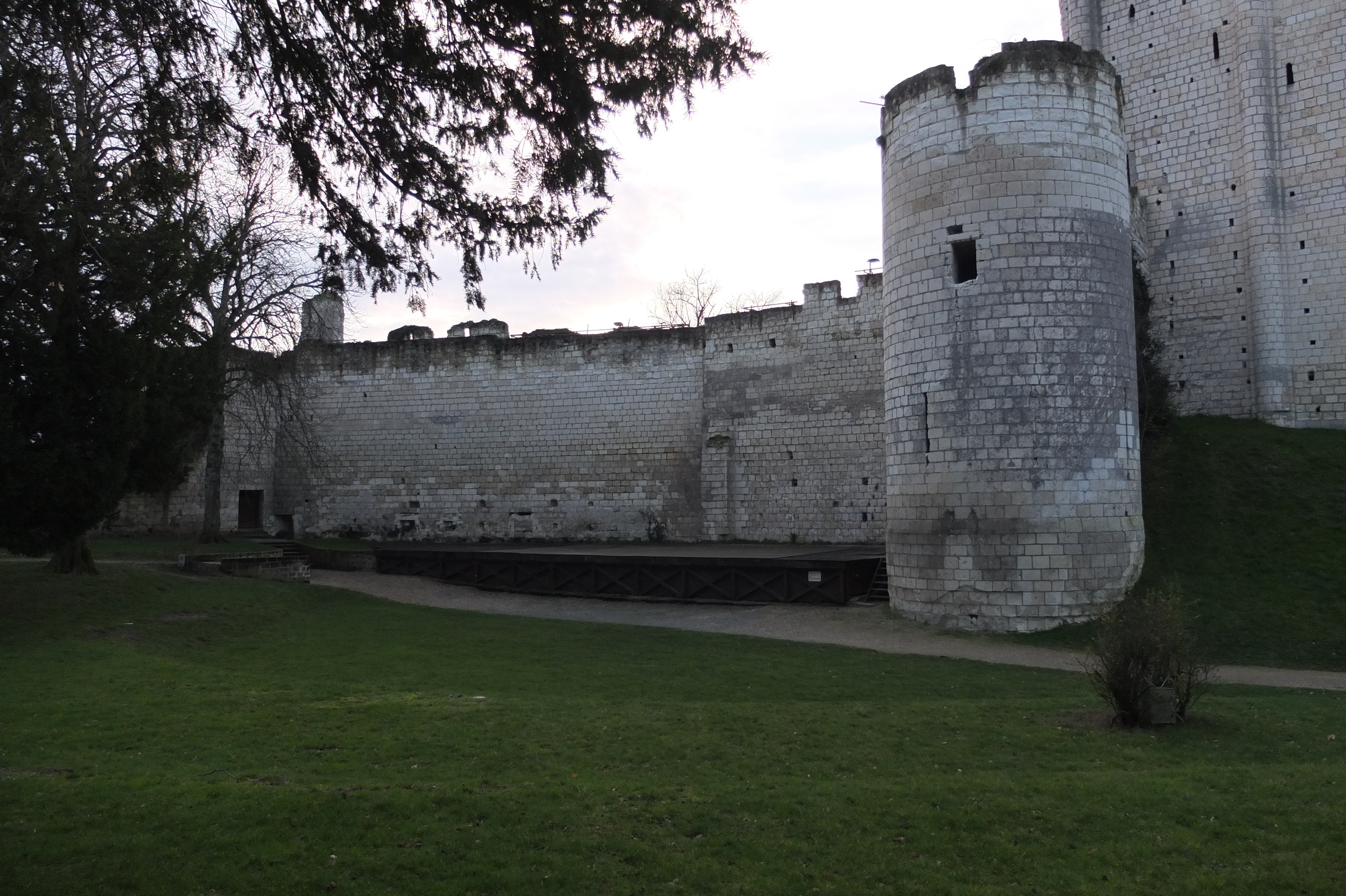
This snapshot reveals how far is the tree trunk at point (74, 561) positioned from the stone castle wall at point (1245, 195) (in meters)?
23.3

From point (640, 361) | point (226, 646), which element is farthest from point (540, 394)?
point (226, 646)

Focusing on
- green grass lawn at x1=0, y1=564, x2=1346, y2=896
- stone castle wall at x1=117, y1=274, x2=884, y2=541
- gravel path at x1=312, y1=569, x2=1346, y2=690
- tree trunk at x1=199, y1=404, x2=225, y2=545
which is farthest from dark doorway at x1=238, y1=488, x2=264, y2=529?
green grass lawn at x1=0, y1=564, x2=1346, y2=896

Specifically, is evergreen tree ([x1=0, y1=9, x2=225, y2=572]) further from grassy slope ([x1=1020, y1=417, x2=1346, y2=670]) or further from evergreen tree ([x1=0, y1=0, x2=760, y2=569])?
grassy slope ([x1=1020, y1=417, x2=1346, y2=670])

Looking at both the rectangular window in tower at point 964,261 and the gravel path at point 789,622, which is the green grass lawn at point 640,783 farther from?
the rectangular window in tower at point 964,261

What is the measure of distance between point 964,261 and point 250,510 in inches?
916

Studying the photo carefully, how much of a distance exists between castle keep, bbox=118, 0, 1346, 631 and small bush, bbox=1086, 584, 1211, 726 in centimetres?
519

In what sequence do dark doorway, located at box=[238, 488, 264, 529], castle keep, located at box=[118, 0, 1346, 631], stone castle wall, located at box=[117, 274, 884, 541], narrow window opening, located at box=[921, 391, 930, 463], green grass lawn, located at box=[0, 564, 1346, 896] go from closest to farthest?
green grass lawn, located at box=[0, 564, 1346, 896], castle keep, located at box=[118, 0, 1346, 631], narrow window opening, located at box=[921, 391, 930, 463], stone castle wall, located at box=[117, 274, 884, 541], dark doorway, located at box=[238, 488, 264, 529]

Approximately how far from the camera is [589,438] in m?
25.7

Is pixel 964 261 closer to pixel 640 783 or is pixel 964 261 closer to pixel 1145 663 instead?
pixel 1145 663

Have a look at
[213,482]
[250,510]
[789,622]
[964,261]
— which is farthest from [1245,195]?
[250,510]

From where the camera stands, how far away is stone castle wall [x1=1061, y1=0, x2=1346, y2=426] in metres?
21.0

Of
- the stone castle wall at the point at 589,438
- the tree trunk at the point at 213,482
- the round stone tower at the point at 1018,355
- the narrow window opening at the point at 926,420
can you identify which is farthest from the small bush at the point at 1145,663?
the tree trunk at the point at 213,482

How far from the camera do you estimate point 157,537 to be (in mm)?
25922

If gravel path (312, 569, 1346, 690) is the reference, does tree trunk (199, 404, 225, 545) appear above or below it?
above
